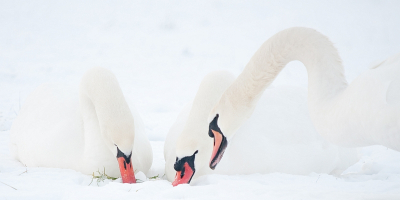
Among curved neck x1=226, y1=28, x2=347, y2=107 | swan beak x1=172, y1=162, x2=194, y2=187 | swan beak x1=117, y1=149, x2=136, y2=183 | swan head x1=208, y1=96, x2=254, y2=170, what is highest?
curved neck x1=226, y1=28, x2=347, y2=107

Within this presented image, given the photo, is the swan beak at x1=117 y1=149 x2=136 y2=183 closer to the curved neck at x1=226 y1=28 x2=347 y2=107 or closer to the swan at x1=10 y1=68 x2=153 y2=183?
the swan at x1=10 y1=68 x2=153 y2=183

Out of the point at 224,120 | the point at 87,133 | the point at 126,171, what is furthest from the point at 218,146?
the point at 87,133

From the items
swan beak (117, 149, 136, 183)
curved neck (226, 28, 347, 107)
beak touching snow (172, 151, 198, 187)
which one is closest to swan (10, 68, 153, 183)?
swan beak (117, 149, 136, 183)

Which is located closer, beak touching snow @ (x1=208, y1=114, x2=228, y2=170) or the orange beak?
beak touching snow @ (x1=208, y1=114, x2=228, y2=170)

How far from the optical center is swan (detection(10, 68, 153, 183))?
328 centimetres

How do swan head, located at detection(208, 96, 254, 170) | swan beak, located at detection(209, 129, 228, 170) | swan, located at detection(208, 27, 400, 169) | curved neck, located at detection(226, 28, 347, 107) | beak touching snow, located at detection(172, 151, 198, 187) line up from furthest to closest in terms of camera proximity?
beak touching snow, located at detection(172, 151, 198, 187) < swan beak, located at detection(209, 129, 228, 170) < swan head, located at detection(208, 96, 254, 170) < curved neck, located at detection(226, 28, 347, 107) < swan, located at detection(208, 27, 400, 169)

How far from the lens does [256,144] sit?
11.9 ft

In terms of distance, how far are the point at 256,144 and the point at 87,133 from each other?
157cm

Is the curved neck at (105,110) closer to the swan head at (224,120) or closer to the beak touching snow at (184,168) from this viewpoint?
the beak touching snow at (184,168)

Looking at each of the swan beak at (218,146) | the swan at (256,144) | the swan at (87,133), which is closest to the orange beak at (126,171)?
the swan at (87,133)

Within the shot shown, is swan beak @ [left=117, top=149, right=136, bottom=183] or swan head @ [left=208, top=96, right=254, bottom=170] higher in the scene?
swan head @ [left=208, top=96, right=254, bottom=170]

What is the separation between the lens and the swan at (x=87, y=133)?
10.8ft

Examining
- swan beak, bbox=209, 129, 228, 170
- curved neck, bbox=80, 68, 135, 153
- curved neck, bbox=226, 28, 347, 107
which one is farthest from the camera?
curved neck, bbox=80, 68, 135, 153

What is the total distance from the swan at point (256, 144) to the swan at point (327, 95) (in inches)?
15.4
